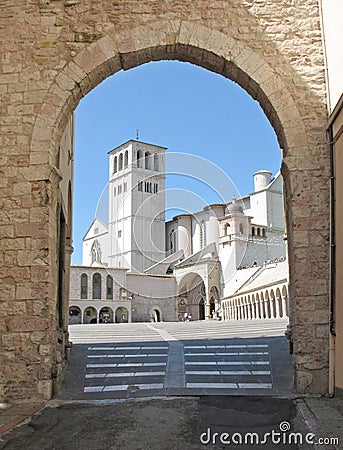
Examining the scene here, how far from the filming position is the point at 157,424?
452 cm

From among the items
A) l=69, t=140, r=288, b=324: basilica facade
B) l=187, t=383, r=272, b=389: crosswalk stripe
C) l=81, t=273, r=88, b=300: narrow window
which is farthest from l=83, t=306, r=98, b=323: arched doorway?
l=187, t=383, r=272, b=389: crosswalk stripe

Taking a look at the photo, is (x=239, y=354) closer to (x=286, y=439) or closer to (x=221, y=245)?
(x=286, y=439)

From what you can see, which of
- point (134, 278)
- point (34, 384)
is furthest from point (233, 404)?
point (134, 278)

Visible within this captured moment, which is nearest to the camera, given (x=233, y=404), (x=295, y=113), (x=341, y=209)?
(x=233, y=404)

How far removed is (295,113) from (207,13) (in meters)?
1.87

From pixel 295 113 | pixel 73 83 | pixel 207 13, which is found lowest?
pixel 295 113

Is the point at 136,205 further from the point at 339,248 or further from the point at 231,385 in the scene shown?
the point at 339,248

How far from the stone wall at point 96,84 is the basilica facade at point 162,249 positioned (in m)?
20.6

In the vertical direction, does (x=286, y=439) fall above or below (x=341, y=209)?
below

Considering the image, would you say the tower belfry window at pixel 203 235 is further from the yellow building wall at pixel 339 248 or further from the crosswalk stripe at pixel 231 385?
the yellow building wall at pixel 339 248

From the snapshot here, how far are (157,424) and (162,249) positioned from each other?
216ft

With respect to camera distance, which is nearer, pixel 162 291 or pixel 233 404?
pixel 233 404

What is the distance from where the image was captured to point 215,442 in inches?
155

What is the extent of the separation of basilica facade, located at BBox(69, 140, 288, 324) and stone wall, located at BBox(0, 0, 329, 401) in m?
20.6
